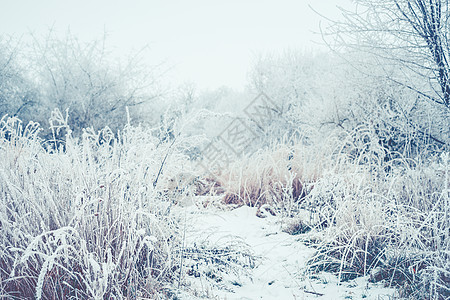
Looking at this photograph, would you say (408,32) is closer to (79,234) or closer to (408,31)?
(408,31)

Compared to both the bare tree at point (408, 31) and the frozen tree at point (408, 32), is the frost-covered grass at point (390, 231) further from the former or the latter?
the bare tree at point (408, 31)

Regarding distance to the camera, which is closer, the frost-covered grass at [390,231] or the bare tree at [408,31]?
the frost-covered grass at [390,231]

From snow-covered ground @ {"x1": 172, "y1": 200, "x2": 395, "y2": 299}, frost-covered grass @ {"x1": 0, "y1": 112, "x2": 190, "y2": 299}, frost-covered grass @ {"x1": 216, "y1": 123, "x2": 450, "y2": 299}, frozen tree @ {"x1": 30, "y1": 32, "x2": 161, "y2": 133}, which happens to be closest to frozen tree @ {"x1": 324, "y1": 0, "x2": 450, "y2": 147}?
frost-covered grass @ {"x1": 216, "y1": 123, "x2": 450, "y2": 299}

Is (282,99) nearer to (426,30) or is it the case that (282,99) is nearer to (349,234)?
(426,30)

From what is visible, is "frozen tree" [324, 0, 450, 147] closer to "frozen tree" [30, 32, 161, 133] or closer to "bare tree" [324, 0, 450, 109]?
"bare tree" [324, 0, 450, 109]

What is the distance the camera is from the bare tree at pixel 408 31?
9.71 ft

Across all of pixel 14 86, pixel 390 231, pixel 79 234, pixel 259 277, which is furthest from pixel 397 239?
pixel 14 86

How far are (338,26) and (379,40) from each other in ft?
1.51

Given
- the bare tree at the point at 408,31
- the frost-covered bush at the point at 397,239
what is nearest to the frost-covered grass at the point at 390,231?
the frost-covered bush at the point at 397,239

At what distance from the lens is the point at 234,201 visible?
4.80 metres

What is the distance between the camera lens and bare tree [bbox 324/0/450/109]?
2.96 m

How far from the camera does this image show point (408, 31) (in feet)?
10.6

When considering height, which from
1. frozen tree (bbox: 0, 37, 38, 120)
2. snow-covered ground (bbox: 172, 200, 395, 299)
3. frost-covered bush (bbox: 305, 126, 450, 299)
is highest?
frozen tree (bbox: 0, 37, 38, 120)

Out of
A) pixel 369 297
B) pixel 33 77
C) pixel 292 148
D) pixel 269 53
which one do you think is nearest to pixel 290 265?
pixel 369 297
